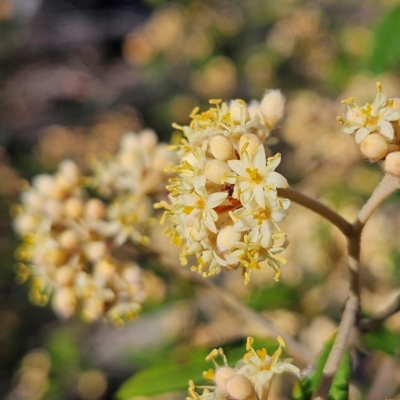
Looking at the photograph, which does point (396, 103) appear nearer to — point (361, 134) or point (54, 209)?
point (361, 134)

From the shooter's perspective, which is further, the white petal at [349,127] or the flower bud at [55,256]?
the flower bud at [55,256]

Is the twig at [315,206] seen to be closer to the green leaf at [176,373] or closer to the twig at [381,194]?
the twig at [381,194]

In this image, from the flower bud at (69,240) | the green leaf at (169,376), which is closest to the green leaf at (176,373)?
the green leaf at (169,376)

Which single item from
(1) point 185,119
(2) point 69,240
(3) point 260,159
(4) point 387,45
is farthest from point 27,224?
(1) point 185,119

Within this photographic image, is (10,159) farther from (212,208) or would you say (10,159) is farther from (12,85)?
(212,208)

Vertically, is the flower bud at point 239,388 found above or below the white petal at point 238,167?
below

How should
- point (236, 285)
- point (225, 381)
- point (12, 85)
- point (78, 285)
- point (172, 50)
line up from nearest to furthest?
point (225, 381) → point (78, 285) → point (236, 285) → point (172, 50) → point (12, 85)

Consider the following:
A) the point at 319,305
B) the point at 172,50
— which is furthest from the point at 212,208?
the point at 172,50
